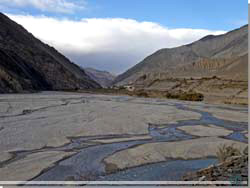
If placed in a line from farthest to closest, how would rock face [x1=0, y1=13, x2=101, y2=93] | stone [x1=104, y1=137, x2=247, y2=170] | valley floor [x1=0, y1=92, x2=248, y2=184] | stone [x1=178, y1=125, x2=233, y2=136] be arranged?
rock face [x1=0, y1=13, x2=101, y2=93] < stone [x1=178, y1=125, x2=233, y2=136] < stone [x1=104, y1=137, x2=247, y2=170] < valley floor [x1=0, y1=92, x2=248, y2=184]

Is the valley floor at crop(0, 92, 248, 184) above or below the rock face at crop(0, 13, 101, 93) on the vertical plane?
below

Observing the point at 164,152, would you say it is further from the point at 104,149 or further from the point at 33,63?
the point at 33,63

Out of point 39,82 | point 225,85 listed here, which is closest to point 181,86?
point 225,85

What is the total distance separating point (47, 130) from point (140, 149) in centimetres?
540

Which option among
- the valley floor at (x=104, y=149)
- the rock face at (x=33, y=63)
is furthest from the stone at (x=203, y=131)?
the rock face at (x=33, y=63)

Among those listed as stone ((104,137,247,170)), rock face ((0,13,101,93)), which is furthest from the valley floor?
rock face ((0,13,101,93))

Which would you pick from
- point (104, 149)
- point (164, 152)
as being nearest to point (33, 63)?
point (104, 149)

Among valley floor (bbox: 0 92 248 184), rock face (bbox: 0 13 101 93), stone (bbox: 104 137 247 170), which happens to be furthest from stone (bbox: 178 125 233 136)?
rock face (bbox: 0 13 101 93)

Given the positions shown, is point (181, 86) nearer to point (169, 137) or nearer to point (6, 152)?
point (169, 137)

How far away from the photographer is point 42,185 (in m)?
7.10

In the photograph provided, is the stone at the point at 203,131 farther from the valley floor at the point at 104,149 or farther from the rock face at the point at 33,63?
the rock face at the point at 33,63

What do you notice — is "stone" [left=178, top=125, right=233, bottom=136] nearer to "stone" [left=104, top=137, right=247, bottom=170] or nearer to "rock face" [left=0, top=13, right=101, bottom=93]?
"stone" [left=104, top=137, right=247, bottom=170]

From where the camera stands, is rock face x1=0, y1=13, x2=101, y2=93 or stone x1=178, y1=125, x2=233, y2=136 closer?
stone x1=178, y1=125, x2=233, y2=136

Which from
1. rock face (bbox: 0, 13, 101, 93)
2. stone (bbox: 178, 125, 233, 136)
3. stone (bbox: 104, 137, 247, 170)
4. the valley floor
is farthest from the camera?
rock face (bbox: 0, 13, 101, 93)
